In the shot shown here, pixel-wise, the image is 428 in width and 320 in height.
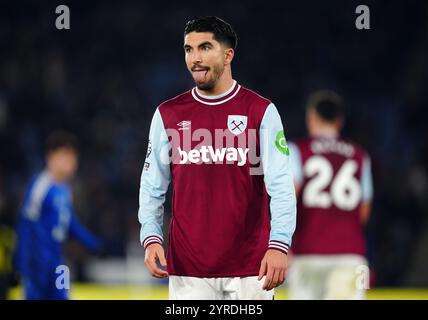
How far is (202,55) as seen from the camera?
4148mm

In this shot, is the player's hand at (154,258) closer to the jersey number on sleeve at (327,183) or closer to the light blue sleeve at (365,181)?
the jersey number on sleeve at (327,183)

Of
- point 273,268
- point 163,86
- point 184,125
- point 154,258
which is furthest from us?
point 163,86

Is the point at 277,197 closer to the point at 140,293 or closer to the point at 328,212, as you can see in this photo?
the point at 328,212

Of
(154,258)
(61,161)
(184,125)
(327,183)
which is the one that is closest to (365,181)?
(327,183)

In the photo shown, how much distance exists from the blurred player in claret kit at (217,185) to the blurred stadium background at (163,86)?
8.20 m

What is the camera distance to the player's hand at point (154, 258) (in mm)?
4035

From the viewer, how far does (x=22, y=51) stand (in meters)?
15.9

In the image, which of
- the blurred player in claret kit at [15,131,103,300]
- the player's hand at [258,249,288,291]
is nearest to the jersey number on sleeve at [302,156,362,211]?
the blurred player in claret kit at [15,131,103,300]

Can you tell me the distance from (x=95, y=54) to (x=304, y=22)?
3.62 meters

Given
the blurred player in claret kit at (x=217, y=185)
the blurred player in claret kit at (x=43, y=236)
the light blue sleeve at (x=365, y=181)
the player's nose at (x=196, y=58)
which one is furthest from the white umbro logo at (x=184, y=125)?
the blurred player in claret kit at (x=43, y=236)

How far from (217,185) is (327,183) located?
2494mm

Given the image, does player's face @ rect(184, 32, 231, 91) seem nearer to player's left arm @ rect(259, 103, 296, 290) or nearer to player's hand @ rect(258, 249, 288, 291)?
player's left arm @ rect(259, 103, 296, 290)

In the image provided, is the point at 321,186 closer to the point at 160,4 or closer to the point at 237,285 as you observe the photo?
the point at 237,285
